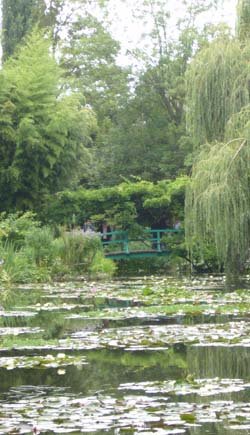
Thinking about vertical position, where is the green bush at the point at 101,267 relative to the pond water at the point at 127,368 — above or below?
above

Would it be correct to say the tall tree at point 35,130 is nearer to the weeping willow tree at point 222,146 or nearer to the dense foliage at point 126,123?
the dense foliage at point 126,123

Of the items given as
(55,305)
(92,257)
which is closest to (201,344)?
(55,305)

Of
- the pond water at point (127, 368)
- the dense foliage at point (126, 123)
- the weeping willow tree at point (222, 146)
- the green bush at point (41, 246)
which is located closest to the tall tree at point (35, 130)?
the dense foliage at point (126, 123)

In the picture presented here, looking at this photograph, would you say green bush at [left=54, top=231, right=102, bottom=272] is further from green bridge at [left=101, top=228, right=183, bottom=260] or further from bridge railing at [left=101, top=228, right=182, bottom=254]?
bridge railing at [left=101, top=228, right=182, bottom=254]

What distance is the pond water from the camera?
627cm

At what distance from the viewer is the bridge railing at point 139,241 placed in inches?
1313

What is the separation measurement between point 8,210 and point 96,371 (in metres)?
24.2

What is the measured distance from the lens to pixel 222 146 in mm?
19656

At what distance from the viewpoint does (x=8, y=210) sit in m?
32.3

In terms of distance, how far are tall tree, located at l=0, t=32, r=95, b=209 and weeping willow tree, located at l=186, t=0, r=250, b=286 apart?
932cm

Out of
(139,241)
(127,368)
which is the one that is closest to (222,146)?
(127,368)

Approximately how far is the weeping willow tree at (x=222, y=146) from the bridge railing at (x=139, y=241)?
33.6 ft

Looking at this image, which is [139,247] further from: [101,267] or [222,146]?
[222,146]

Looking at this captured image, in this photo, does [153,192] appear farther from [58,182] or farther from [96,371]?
[96,371]
